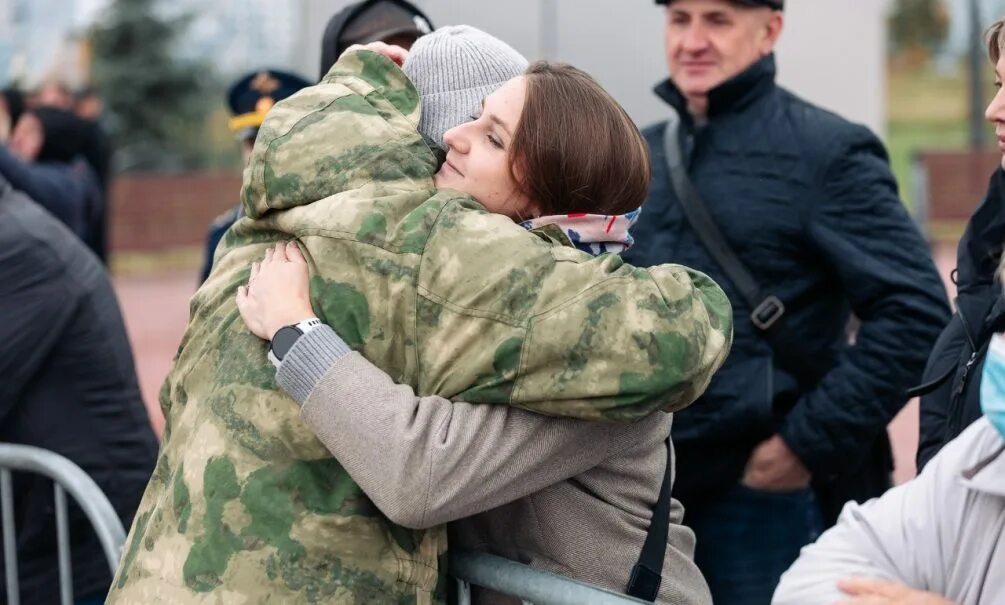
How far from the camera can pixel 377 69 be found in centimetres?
218

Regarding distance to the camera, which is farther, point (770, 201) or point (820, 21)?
point (820, 21)

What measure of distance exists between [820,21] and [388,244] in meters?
3.88

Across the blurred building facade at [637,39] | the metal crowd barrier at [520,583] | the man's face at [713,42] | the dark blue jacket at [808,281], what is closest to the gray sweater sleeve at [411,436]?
the metal crowd barrier at [520,583]

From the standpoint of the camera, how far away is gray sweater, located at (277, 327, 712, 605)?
1896mm

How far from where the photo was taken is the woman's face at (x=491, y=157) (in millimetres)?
2057

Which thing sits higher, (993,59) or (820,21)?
(993,59)

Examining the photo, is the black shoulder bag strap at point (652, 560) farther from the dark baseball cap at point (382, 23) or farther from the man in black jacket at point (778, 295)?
the dark baseball cap at point (382, 23)

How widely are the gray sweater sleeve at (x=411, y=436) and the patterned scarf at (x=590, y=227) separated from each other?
271 mm

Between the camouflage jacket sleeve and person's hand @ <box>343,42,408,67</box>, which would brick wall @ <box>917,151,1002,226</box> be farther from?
the camouflage jacket sleeve

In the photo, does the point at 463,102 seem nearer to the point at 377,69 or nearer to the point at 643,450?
the point at 377,69

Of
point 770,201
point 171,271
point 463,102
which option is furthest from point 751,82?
point 171,271

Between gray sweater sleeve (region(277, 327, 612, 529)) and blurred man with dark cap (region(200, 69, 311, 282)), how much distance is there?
2425mm

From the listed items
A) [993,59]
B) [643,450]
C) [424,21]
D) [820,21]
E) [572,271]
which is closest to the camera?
[572,271]

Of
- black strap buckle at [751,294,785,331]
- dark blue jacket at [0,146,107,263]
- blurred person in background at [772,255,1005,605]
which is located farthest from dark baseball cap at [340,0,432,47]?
dark blue jacket at [0,146,107,263]
